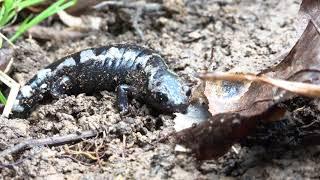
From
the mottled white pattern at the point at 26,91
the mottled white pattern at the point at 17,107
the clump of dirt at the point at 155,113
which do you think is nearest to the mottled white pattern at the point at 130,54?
the clump of dirt at the point at 155,113

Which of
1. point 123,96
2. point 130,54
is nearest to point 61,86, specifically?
point 130,54

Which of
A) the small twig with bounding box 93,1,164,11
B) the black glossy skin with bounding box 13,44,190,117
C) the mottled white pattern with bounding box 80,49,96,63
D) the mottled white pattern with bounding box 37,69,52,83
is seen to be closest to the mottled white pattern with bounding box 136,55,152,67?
the black glossy skin with bounding box 13,44,190,117

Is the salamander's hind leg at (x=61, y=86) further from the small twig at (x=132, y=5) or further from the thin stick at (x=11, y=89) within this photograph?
the small twig at (x=132, y=5)

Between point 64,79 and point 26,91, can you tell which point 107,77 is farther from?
point 26,91

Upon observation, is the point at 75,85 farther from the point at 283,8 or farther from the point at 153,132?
the point at 283,8

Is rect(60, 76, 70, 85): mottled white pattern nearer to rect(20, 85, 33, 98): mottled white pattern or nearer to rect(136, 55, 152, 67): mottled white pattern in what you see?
rect(20, 85, 33, 98): mottled white pattern
